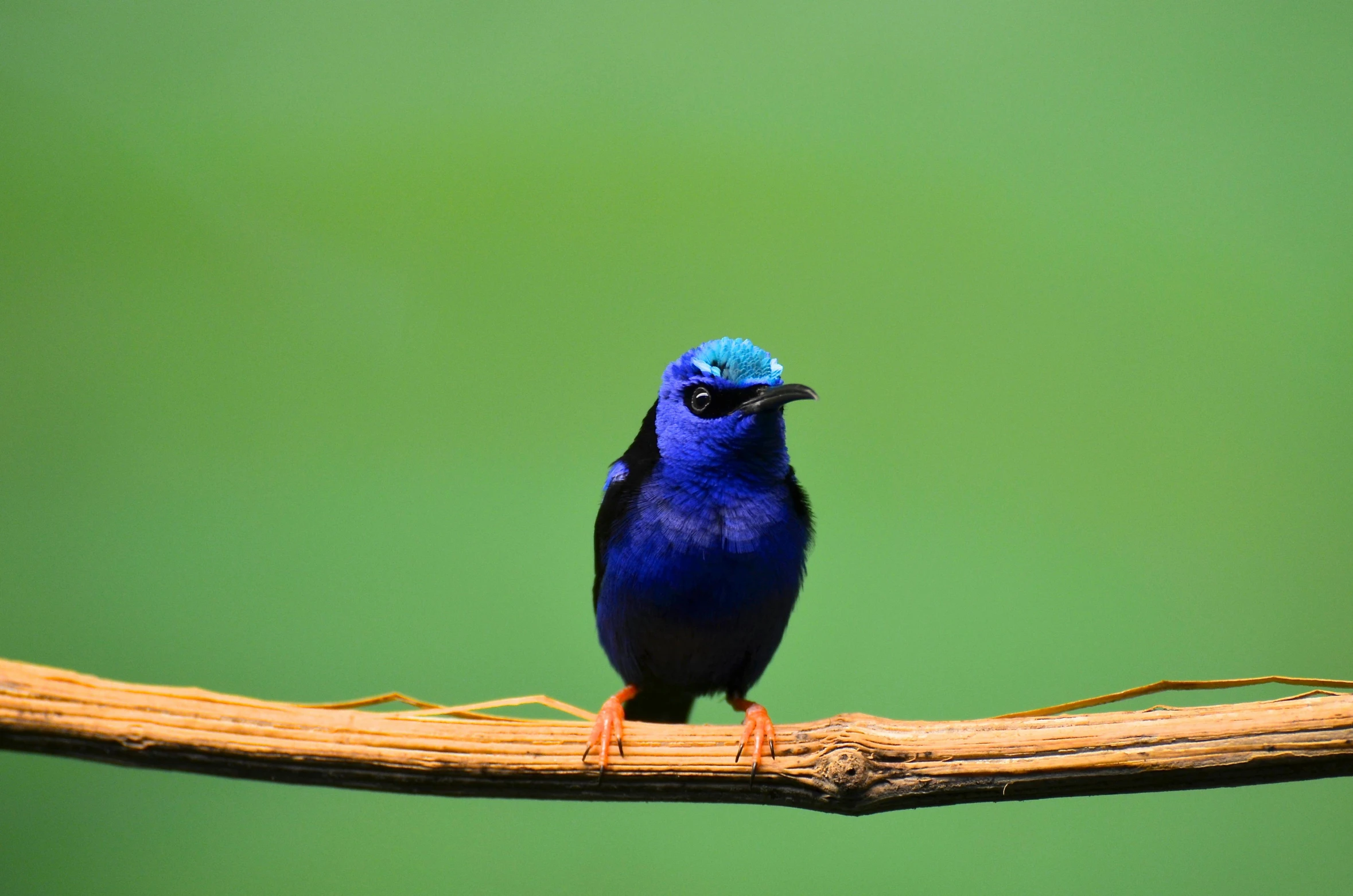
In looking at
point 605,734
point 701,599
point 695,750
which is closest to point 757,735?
point 695,750

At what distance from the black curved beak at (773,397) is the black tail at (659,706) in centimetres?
98

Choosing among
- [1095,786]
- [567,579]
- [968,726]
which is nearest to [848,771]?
[968,726]

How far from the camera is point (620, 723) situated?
100 inches

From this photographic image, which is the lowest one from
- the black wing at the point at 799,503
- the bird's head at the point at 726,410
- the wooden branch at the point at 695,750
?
the wooden branch at the point at 695,750

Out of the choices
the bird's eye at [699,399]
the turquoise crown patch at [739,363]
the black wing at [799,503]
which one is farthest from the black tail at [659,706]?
the turquoise crown patch at [739,363]

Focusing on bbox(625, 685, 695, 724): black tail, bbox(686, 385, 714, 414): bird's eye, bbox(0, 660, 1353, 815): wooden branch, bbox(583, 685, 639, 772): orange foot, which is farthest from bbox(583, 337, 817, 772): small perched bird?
bbox(0, 660, 1353, 815): wooden branch

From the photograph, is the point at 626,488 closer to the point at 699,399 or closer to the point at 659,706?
the point at 699,399

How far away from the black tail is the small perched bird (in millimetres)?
161

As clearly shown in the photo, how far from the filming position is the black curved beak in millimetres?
2770

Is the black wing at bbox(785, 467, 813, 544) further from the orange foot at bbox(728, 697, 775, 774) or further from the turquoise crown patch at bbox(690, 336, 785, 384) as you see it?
the orange foot at bbox(728, 697, 775, 774)

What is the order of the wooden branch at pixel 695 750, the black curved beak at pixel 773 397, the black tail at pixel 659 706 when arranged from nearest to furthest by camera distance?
the wooden branch at pixel 695 750 → the black curved beak at pixel 773 397 → the black tail at pixel 659 706

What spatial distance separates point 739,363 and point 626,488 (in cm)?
52

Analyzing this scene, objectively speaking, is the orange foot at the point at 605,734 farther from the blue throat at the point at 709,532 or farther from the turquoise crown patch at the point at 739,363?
the turquoise crown patch at the point at 739,363

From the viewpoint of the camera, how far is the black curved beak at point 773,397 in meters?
2.77
